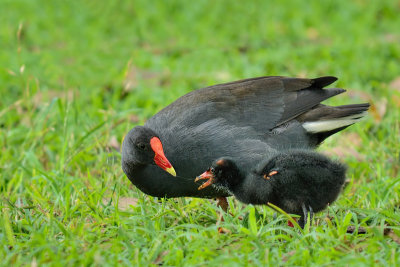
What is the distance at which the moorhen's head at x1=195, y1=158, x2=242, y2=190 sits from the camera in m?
3.65

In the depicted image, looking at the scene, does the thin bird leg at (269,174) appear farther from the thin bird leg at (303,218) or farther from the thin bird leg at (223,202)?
the thin bird leg at (223,202)

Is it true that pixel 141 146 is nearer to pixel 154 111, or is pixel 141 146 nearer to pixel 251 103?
pixel 251 103

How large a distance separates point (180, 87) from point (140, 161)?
10.5 feet

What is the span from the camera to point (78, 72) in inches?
317

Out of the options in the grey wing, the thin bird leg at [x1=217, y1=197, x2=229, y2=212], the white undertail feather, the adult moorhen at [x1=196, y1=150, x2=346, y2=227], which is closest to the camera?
the adult moorhen at [x1=196, y1=150, x2=346, y2=227]

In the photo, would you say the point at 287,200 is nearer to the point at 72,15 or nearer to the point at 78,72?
the point at 78,72

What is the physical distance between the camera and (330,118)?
15.5 ft

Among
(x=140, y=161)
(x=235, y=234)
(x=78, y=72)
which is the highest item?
(x=78, y=72)

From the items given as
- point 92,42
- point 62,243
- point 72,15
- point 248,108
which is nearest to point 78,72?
point 92,42

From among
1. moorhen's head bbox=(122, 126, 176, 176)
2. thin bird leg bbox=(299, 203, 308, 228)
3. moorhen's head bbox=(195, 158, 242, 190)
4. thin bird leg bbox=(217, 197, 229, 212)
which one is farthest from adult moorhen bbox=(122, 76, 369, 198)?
thin bird leg bbox=(299, 203, 308, 228)

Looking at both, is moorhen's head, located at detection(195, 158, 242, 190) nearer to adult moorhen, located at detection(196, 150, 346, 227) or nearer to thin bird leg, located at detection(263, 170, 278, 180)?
adult moorhen, located at detection(196, 150, 346, 227)

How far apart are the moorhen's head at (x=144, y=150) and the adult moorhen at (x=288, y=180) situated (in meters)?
0.40

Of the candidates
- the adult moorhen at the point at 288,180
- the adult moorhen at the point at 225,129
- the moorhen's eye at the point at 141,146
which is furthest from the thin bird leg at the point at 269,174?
the moorhen's eye at the point at 141,146

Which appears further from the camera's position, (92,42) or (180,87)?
(92,42)
